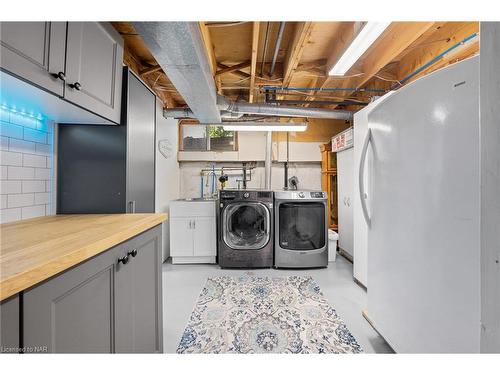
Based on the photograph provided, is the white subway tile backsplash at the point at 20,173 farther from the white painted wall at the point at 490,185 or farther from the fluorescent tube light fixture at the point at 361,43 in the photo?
the fluorescent tube light fixture at the point at 361,43

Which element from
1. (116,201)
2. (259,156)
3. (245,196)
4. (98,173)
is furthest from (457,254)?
(259,156)

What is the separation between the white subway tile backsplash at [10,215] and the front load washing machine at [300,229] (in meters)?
2.33

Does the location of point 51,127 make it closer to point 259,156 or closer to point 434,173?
point 434,173

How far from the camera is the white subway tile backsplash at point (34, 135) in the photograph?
1239 mm

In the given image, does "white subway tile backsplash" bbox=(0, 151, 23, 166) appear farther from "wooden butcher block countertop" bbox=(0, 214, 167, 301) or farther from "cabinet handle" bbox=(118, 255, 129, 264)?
"cabinet handle" bbox=(118, 255, 129, 264)

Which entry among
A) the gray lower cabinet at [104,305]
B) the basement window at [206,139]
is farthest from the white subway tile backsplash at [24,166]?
the basement window at [206,139]

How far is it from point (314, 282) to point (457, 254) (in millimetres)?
1756

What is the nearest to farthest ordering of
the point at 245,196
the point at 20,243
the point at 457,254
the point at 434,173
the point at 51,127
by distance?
1. the point at 20,243
2. the point at 457,254
3. the point at 434,173
4. the point at 51,127
5. the point at 245,196

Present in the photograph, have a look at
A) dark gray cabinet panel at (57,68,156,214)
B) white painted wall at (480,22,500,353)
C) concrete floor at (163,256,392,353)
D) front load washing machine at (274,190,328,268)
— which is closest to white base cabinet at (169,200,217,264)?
concrete floor at (163,256,392,353)

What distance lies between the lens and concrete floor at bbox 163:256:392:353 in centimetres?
155

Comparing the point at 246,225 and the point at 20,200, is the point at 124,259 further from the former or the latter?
the point at 246,225

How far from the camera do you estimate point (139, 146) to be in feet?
5.41
